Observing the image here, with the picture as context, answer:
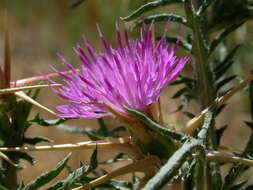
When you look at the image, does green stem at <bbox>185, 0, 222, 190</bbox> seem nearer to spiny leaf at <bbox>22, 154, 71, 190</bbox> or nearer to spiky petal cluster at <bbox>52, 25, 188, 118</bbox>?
spiky petal cluster at <bbox>52, 25, 188, 118</bbox>

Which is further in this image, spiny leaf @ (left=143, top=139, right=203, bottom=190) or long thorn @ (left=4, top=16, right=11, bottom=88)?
long thorn @ (left=4, top=16, right=11, bottom=88)

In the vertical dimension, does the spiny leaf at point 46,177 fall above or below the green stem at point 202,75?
below

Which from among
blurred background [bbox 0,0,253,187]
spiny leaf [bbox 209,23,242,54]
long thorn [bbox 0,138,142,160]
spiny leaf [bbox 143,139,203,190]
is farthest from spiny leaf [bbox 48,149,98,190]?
blurred background [bbox 0,0,253,187]

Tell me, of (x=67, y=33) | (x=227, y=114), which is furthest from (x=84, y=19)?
(x=227, y=114)

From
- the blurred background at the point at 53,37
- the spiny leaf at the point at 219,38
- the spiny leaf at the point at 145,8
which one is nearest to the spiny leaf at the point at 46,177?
the spiny leaf at the point at 145,8

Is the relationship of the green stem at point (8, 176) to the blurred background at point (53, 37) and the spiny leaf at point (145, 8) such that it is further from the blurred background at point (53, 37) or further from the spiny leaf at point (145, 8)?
the blurred background at point (53, 37)

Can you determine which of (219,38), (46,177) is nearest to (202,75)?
(219,38)

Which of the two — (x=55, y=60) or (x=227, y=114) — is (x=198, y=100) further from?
(x=55, y=60)
